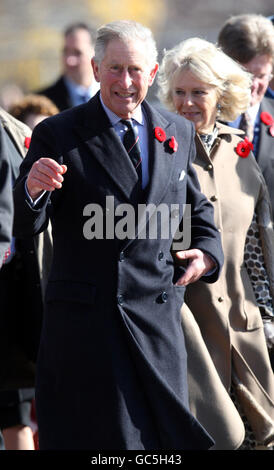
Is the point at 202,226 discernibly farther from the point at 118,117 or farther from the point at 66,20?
the point at 66,20

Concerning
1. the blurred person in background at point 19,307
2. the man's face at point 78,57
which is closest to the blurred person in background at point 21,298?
the blurred person in background at point 19,307

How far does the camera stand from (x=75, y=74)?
28.4ft

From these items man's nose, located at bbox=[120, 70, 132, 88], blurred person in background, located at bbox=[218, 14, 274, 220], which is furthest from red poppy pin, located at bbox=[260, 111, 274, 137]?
man's nose, located at bbox=[120, 70, 132, 88]

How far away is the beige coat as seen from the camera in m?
4.47

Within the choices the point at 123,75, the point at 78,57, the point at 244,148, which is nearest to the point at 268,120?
the point at 244,148

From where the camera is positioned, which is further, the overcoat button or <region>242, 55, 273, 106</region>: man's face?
<region>242, 55, 273, 106</region>: man's face

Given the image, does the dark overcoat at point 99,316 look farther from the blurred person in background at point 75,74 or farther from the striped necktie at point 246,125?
the blurred person in background at point 75,74

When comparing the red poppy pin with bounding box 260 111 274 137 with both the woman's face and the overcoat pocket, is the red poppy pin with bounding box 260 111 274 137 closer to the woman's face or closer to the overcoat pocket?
the woman's face

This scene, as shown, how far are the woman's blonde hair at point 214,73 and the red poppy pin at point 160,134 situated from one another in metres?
0.69

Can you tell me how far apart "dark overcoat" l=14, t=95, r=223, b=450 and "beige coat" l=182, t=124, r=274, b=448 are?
0.62 meters
